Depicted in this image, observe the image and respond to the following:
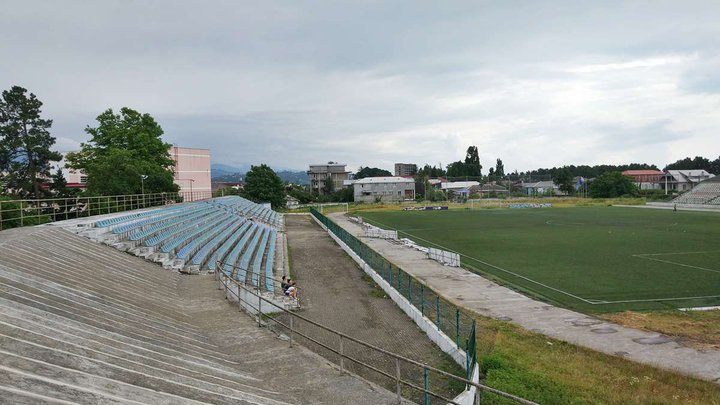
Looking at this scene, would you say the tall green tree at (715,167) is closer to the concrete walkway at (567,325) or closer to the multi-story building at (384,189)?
the multi-story building at (384,189)

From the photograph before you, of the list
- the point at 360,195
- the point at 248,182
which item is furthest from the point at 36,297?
the point at 360,195

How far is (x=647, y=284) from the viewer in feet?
68.3

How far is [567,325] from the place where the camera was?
48.5ft

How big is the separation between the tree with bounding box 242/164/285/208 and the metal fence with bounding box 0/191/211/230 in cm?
3143

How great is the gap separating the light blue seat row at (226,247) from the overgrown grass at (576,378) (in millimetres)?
10764

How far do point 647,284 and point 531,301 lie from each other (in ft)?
23.5

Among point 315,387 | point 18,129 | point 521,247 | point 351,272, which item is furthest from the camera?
point 18,129

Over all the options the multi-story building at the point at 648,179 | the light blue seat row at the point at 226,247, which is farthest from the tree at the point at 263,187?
the multi-story building at the point at 648,179

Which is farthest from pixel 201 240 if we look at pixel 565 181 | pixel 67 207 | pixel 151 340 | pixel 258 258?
pixel 565 181

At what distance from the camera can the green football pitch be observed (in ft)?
62.0

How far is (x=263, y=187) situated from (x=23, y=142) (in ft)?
136

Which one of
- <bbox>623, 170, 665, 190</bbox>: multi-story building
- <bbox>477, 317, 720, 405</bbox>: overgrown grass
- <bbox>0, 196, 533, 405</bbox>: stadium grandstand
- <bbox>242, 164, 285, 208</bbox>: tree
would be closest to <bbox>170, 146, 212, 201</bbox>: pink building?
<bbox>242, 164, 285, 208</bbox>: tree

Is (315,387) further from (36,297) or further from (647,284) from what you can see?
(647,284)

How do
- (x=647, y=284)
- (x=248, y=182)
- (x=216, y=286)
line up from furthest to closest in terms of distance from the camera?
(x=248, y=182) < (x=647, y=284) < (x=216, y=286)
